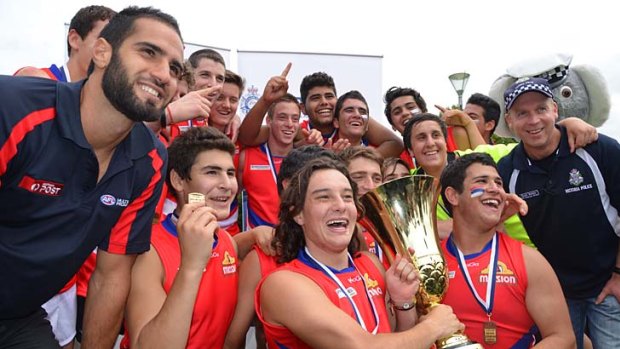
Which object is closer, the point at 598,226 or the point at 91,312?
the point at 91,312

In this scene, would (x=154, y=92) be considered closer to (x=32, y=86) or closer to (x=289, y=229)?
(x=32, y=86)

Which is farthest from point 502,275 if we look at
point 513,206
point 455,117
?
point 455,117

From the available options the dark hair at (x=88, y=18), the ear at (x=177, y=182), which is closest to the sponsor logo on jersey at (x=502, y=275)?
the ear at (x=177, y=182)

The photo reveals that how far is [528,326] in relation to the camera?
353 centimetres

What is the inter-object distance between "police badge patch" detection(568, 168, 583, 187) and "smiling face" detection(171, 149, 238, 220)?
2.69 meters

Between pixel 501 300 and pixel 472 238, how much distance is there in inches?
19.9

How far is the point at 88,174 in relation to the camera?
2475 millimetres

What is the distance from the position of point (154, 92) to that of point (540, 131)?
123 inches

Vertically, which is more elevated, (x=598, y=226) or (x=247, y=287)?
(x=598, y=226)

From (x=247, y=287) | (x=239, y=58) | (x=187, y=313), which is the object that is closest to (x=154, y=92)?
(x=187, y=313)

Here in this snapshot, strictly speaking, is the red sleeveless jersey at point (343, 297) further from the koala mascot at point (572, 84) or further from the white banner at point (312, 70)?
the white banner at point (312, 70)

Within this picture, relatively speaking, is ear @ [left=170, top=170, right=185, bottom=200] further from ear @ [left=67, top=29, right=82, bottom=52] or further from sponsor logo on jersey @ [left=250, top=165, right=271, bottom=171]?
sponsor logo on jersey @ [left=250, top=165, right=271, bottom=171]

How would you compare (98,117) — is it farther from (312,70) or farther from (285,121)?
(312,70)

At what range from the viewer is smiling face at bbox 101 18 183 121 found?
8.18ft
